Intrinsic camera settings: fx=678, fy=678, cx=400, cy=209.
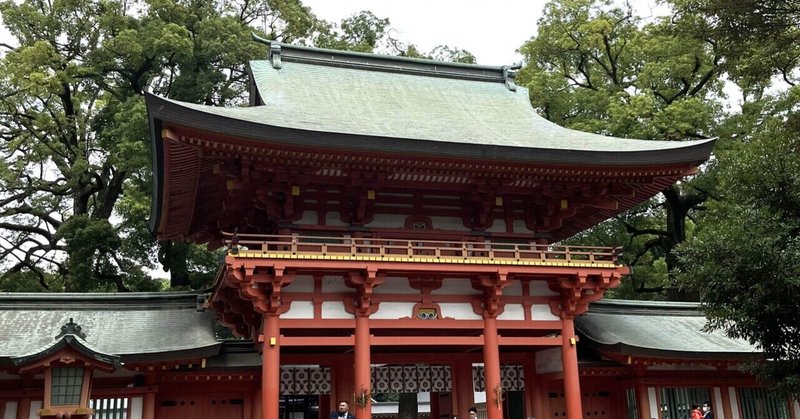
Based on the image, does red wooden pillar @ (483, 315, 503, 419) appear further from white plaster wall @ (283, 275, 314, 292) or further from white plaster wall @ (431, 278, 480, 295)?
white plaster wall @ (283, 275, 314, 292)

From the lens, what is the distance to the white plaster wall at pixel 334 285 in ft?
43.9

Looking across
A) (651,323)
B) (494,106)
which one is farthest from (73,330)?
(651,323)

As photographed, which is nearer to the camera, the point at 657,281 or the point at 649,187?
the point at 649,187

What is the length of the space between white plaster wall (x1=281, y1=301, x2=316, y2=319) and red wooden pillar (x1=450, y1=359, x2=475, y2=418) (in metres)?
4.17

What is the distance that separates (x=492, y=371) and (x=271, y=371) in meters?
4.37

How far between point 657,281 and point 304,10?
2167 cm

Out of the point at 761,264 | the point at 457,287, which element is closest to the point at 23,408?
the point at 457,287

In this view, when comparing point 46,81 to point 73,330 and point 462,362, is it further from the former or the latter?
point 462,362

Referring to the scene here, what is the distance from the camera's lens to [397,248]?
13984 millimetres

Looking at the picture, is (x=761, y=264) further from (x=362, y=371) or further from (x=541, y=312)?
(x=362, y=371)

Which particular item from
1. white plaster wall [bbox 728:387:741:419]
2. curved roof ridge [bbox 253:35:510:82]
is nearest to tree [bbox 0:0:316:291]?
curved roof ridge [bbox 253:35:510:82]

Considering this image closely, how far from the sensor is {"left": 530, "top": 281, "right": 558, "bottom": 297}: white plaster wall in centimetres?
1476

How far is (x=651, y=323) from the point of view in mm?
17688

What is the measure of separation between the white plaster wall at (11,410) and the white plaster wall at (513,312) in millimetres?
9590
